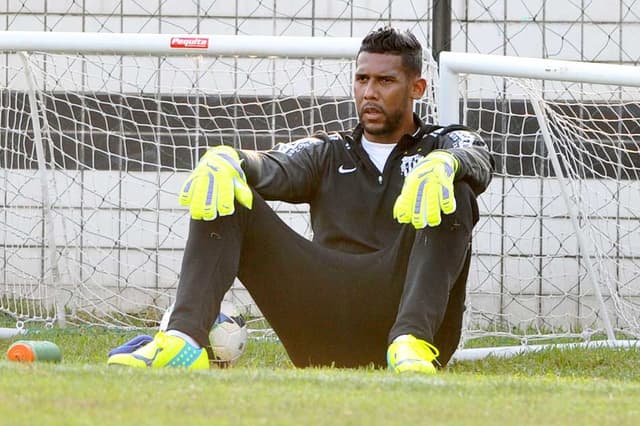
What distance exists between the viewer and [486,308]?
778 cm

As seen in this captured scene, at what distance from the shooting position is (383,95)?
489 centimetres

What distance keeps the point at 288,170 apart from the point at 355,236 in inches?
13.0

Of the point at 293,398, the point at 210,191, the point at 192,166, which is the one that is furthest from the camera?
the point at 192,166

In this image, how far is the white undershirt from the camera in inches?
192

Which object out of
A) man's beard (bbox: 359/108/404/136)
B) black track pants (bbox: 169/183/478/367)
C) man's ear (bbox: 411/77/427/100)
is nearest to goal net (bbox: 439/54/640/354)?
man's ear (bbox: 411/77/427/100)

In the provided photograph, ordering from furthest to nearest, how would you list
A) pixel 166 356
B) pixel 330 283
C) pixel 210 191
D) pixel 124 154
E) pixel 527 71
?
pixel 124 154 → pixel 527 71 → pixel 330 283 → pixel 210 191 → pixel 166 356

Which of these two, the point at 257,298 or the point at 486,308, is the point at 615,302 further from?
the point at 257,298

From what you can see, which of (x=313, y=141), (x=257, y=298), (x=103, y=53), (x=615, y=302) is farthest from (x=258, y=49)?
(x=615, y=302)

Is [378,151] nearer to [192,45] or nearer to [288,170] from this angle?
[288,170]

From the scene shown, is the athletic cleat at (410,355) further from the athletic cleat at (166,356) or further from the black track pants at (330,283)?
the athletic cleat at (166,356)

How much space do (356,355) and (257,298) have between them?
0.40 metres

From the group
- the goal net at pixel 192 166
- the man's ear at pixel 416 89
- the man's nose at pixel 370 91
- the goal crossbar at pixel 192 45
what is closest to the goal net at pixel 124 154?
the goal net at pixel 192 166

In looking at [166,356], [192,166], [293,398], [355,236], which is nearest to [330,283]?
[355,236]

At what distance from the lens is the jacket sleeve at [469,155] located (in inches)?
175
